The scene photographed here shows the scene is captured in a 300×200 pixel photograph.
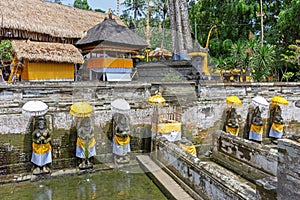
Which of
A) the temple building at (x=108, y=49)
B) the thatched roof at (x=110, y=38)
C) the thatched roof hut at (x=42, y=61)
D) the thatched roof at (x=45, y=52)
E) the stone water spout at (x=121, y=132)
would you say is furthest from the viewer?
the temple building at (x=108, y=49)

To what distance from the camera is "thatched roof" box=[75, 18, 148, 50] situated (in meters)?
10.3

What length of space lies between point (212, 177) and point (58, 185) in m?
3.24

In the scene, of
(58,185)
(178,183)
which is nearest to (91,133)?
(58,185)

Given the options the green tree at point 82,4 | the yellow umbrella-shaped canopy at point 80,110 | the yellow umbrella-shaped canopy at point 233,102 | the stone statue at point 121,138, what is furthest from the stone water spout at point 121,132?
the green tree at point 82,4

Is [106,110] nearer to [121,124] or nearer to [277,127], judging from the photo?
[121,124]

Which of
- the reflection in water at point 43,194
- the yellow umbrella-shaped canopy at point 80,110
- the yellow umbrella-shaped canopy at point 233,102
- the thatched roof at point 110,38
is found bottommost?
the reflection in water at point 43,194

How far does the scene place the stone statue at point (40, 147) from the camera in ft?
16.8

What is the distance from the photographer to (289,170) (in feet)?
7.49

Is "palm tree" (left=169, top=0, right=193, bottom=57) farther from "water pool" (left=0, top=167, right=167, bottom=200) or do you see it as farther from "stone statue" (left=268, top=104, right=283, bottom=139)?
"water pool" (left=0, top=167, right=167, bottom=200)

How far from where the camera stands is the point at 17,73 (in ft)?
32.8

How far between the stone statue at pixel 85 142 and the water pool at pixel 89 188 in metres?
0.35

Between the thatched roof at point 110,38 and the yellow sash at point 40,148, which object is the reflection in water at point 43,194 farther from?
the thatched roof at point 110,38

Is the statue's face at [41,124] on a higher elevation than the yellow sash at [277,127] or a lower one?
higher

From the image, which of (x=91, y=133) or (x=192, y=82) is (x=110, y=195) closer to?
(x=91, y=133)
